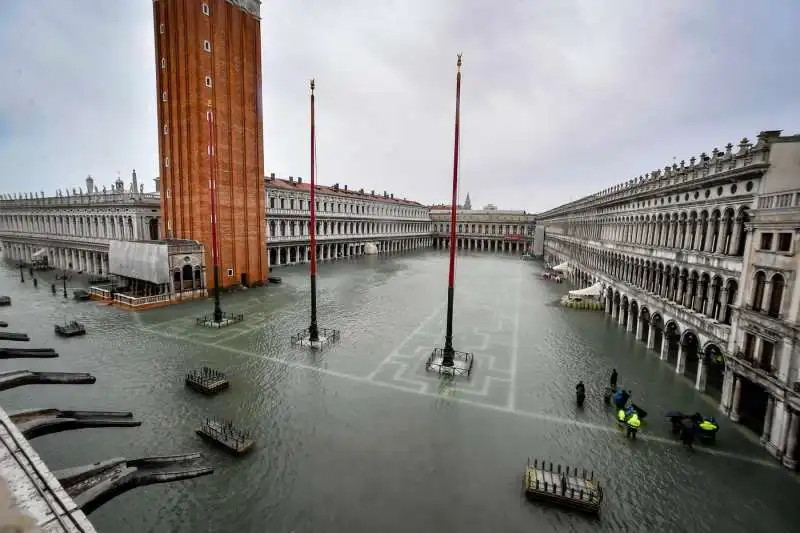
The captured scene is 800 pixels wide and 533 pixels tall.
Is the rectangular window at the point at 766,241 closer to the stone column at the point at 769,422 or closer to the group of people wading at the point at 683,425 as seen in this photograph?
the stone column at the point at 769,422

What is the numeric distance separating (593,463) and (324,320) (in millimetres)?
23912

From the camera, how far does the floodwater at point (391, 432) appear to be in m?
11.9

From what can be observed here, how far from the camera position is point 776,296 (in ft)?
53.8

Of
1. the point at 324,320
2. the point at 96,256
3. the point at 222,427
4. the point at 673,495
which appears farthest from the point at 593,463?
the point at 96,256

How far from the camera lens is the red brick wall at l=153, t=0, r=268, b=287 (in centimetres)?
4047

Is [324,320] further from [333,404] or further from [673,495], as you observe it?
[673,495]

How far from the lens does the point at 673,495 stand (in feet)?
43.0

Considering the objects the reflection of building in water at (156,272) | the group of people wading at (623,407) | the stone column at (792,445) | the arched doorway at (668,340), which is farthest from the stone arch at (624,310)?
the reflection of building in water at (156,272)

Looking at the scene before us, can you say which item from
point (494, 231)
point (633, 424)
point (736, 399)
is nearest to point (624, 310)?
point (736, 399)

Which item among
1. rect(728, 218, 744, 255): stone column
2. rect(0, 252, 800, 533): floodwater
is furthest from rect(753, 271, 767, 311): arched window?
rect(0, 252, 800, 533): floodwater

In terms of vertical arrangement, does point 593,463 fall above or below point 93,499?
below

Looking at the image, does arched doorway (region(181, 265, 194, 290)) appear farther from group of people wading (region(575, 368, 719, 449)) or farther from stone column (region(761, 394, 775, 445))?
stone column (region(761, 394, 775, 445))

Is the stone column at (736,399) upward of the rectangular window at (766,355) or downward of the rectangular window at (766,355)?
downward

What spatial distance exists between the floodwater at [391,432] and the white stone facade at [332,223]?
36161mm
